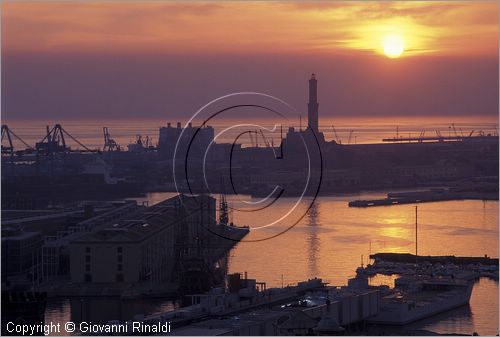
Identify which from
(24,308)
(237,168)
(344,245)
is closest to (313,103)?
(237,168)

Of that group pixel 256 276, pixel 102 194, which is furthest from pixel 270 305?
pixel 102 194

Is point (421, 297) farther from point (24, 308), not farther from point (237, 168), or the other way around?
point (237, 168)

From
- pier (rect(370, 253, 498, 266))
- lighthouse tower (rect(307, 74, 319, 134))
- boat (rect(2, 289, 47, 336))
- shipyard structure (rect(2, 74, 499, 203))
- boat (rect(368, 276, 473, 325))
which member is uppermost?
lighthouse tower (rect(307, 74, 319, 134))

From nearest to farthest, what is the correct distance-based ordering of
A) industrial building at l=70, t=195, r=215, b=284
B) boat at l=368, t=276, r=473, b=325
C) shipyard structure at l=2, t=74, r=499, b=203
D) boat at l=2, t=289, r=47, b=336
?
boat at l=2, t=289, r=47, b=336, boat at l=368, t=276, r=473, b=325, industrial building at l=70, t=195, r=215, b=284, shipyard structure at l=2, t=74, r=499, b=203

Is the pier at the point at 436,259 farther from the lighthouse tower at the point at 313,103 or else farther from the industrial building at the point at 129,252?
the lighthouse tower at the point at 313,103

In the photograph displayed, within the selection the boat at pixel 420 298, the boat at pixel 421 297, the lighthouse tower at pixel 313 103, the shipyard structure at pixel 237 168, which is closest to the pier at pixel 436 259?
the boat at pixel 421 297

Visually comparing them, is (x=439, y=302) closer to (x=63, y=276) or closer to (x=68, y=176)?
(x=63, y=276)

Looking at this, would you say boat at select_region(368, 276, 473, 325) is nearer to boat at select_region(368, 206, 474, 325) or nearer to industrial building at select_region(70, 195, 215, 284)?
boat at select_region(368, 206, 474, 325)

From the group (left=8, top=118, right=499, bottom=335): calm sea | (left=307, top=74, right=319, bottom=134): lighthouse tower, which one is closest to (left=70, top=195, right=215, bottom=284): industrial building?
(left=8, top=118, right=499, bottom=335): calm sea

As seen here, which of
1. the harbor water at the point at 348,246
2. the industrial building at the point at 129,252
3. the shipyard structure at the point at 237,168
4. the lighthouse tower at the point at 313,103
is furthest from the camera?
the lighthouse tower at the point at 313,103
